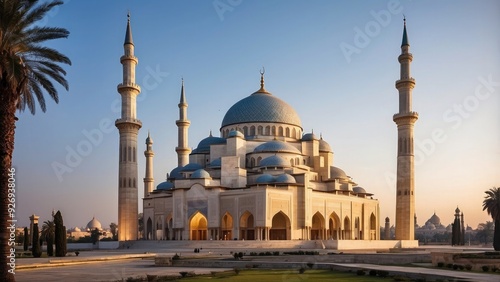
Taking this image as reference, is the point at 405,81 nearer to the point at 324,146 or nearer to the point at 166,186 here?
the point at 324,146

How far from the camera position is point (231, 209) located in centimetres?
4503

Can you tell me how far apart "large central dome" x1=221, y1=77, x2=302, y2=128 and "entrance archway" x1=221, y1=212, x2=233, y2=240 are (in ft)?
38.4

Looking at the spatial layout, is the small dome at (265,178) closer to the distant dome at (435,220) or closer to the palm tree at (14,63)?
the palm tree at (14,63)

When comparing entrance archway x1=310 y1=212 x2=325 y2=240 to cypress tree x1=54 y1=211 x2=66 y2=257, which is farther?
entrance archway x1=310 y1=212 x2=325 y2=240

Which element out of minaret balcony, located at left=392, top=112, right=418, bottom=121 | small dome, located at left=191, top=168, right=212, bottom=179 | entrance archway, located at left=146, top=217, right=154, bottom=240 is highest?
minaret balcony, located at left=392, top=112, right=418, bottom=121

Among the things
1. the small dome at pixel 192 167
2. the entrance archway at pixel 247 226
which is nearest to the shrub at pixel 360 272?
the entrance archway at pixel 247 226

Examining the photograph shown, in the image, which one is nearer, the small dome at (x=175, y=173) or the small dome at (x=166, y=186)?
the small dome at (x=166, y=186)

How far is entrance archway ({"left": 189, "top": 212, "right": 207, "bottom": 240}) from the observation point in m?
47.5

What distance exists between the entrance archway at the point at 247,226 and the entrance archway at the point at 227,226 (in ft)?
3.91

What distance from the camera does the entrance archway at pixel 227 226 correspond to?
46469 millimetres

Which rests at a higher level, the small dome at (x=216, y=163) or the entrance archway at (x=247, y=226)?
the small dome at (x=216, y=163)

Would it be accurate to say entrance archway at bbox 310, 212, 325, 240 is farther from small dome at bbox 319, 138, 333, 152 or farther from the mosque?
small dome at bbox 319, 138, 333, 152

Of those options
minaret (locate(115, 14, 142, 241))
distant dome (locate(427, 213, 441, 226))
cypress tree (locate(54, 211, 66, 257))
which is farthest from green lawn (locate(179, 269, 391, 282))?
distant dome (locate(427, 213, 441, 226))

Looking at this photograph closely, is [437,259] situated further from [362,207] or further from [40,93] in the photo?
[362,207]
